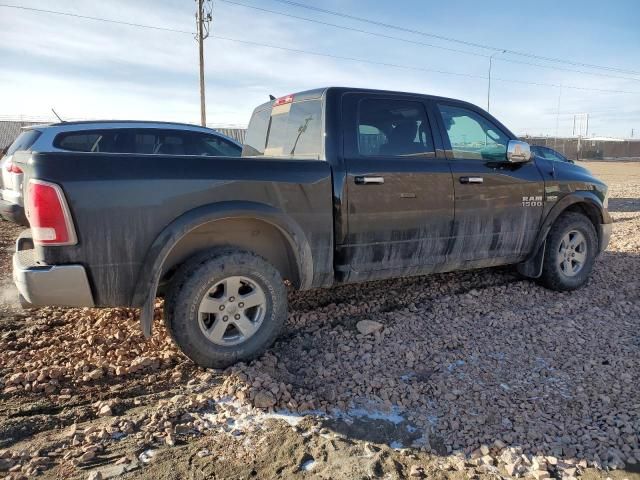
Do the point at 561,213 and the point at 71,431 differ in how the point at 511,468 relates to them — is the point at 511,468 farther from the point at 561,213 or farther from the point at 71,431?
the point at 561,213

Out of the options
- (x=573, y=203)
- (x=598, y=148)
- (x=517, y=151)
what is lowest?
(x=573, y=203)

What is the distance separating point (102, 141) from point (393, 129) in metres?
4.72

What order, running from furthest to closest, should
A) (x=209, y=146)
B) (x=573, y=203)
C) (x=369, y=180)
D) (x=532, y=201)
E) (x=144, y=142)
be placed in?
(x=209, y=146) → (x=144, y=142) → (x=573, y=203) → (x=532, y=201) → (x=369, y=180)

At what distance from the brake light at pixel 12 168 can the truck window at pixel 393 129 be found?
4.68 m

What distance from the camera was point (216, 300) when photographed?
3406 millimetres

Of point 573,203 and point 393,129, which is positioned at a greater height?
point 393,129

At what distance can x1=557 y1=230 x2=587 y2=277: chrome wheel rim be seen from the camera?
5258mm

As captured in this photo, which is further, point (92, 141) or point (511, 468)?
point (92, 141)

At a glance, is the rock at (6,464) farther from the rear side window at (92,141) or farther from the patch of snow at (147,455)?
the rear side window at (92,141)

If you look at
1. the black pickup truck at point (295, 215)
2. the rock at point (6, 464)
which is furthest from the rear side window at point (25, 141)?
the rock at point (6, 464)

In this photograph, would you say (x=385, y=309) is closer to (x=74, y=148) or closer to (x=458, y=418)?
(x=458, y=418)

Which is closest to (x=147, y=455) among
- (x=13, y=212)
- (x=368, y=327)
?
(x=368, y=327)

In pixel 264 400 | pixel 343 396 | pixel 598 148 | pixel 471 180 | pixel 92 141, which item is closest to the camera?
pixel 264 400

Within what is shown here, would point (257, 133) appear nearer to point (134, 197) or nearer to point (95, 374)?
point (134, 197)
